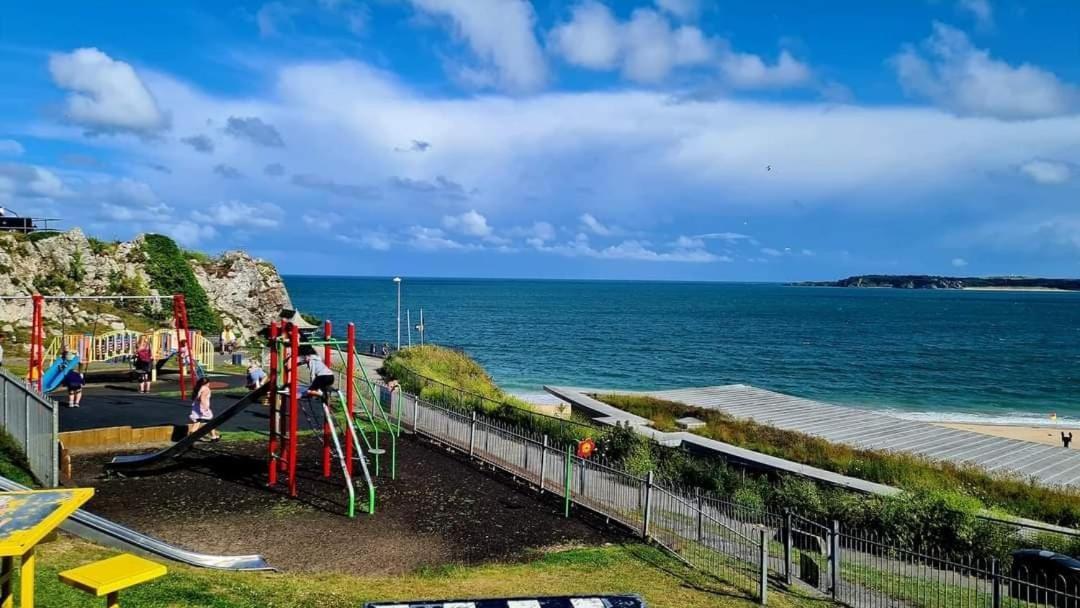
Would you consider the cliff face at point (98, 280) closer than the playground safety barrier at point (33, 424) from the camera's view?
No

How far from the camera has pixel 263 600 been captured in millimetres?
9047

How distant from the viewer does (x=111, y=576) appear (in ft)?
20.2

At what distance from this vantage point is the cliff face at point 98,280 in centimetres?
4041

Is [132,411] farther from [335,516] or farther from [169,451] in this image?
[335,516]

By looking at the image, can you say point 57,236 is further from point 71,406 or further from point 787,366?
point 787,366

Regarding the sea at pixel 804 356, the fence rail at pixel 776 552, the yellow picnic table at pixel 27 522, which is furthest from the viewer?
the sea at pixel 804 356

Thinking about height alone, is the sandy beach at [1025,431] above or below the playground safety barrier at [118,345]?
below

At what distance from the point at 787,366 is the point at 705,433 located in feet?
162

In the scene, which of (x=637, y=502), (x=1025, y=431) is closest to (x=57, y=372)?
(x=637, y=502)

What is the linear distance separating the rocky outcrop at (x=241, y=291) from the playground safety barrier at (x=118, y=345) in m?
20.5

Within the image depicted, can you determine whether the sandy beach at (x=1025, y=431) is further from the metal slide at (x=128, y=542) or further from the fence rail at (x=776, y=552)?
the metal slide at (x=128, y=542)

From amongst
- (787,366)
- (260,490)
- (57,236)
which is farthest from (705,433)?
(787,366)

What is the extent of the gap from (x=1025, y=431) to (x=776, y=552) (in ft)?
121

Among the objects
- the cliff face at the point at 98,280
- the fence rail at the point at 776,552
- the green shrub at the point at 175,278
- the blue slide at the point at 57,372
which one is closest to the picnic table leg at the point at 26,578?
the fence rail at the point at 776,552
